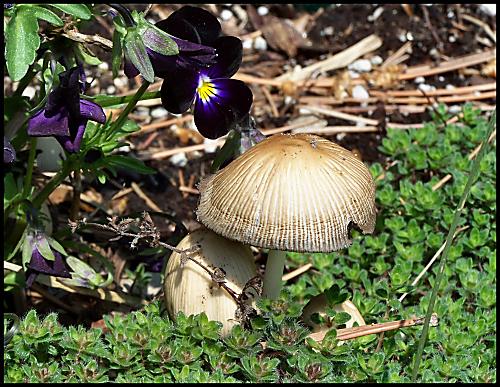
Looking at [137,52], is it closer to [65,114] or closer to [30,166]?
[65,114]

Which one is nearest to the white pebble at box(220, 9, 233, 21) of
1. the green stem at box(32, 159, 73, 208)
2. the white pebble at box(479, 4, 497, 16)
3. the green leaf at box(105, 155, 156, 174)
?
the white pebble at box(479, 4, 497, 16)

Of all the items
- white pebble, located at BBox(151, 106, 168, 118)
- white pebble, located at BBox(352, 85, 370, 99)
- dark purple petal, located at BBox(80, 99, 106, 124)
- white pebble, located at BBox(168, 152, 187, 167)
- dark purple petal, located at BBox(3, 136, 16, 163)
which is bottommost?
white pebble, located at BBox(352, 85, 370, 99)

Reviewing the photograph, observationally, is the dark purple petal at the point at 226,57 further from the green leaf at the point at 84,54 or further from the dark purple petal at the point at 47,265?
the dark purple petal at the point at 47,265

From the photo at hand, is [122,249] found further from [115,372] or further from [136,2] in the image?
[136,2]

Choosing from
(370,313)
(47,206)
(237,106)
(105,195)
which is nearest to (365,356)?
(370,313)

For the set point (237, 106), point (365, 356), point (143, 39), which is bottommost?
point (365, 356)

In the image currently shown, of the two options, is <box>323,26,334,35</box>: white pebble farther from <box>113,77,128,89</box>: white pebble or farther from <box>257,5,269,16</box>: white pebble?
<box>113,77,128,89</box>: white pebble
